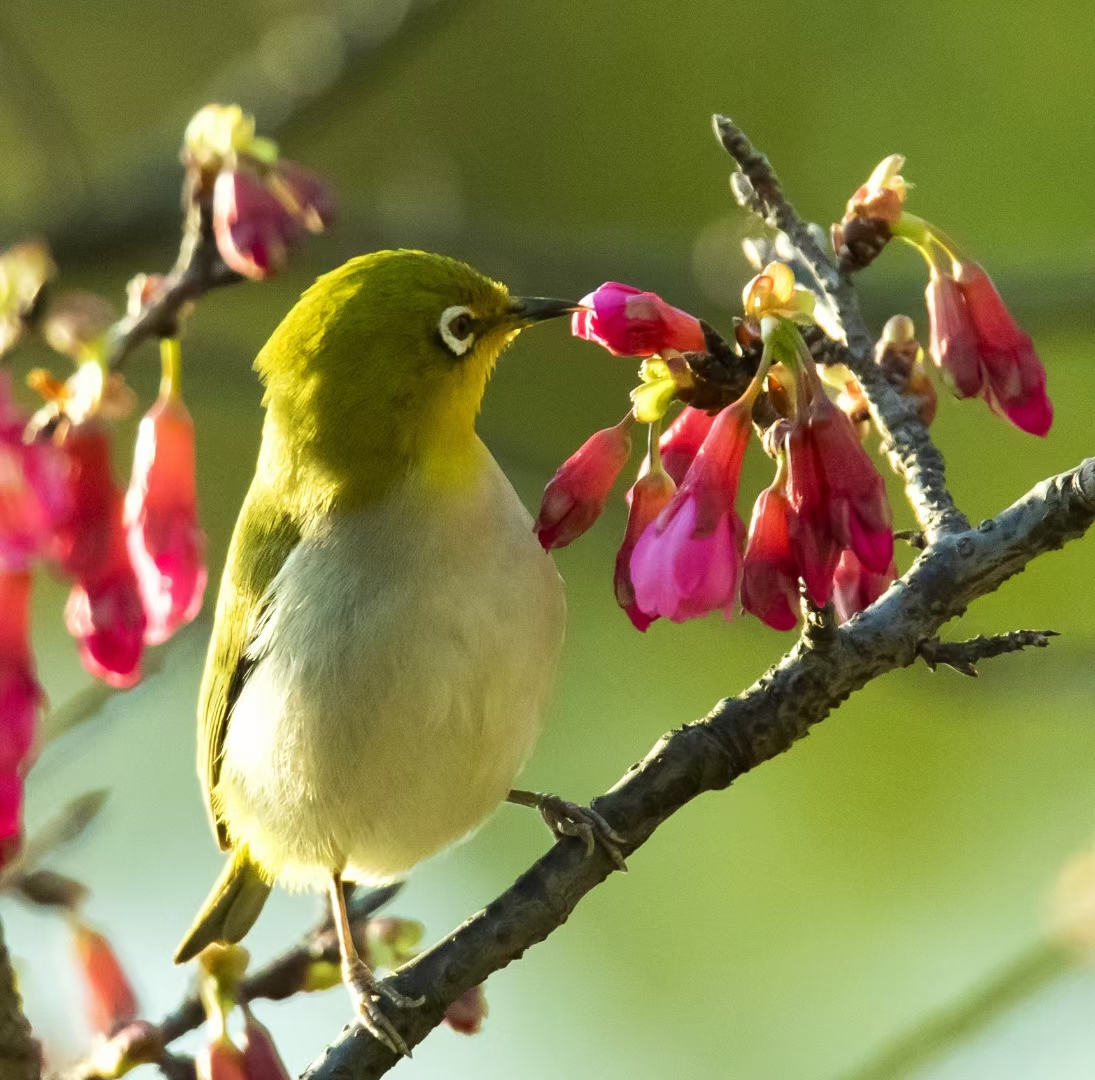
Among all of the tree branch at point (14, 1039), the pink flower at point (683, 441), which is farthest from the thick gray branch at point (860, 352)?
the tree branch at point (14, 1039)

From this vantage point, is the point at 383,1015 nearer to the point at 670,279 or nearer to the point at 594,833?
the point at 594,833

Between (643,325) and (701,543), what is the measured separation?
0.34 metres

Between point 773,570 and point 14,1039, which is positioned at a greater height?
point 14,1039

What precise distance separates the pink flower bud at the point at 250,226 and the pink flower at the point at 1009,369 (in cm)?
123

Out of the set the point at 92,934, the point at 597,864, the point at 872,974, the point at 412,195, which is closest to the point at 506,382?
the point at 412,195

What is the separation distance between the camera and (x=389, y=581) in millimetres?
3338

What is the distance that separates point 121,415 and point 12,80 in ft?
9.86

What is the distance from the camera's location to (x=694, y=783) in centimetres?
268

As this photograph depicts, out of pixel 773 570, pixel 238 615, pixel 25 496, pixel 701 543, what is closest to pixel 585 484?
pixel 701 543

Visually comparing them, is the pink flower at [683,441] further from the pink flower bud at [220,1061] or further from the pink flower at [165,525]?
the pink flower bud at [220,1061]

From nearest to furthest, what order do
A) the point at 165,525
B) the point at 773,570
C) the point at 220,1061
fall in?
1. the point at 773,570
2. the point at 220,1061
3. the point at 165,525

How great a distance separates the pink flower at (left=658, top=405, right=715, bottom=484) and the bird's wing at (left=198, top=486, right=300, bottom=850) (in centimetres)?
111

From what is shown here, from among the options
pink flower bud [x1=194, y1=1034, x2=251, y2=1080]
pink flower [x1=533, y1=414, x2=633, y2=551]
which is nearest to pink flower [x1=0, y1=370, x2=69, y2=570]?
pink flower [x1=533, y1=414, x2=633, y2=551]

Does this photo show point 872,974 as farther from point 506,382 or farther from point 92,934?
point 92,934
